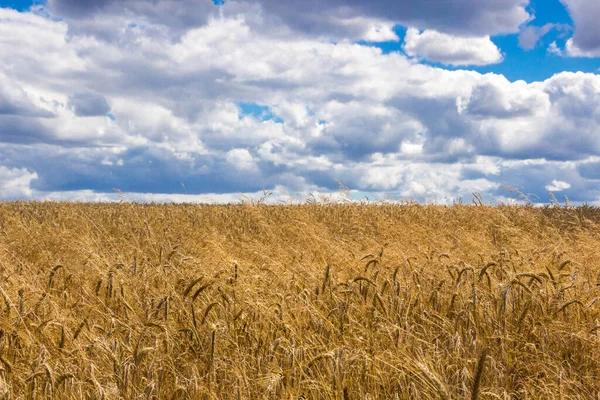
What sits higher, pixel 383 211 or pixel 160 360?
pixel 383 211

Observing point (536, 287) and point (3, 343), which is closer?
point (3, 343)

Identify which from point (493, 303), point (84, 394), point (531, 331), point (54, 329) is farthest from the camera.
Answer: point (493, 303)

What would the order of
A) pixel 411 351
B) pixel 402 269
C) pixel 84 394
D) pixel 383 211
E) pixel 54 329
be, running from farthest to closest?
pixel 383 211 < pixel 402 269 < pixel 54 329 < pixel 411 351 < pixel 84 394

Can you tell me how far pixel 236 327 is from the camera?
14.8ft

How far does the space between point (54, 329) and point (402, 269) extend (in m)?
3.89

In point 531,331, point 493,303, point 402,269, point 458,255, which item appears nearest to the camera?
point 531,331

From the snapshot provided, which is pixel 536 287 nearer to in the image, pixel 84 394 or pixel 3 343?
pixel 84 394

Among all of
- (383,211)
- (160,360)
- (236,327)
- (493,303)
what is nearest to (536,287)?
(493,303)

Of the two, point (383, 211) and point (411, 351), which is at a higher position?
point (383, 211)

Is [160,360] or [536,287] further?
[536,287]

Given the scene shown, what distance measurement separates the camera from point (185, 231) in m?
12.4

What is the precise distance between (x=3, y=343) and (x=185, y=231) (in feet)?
27.3

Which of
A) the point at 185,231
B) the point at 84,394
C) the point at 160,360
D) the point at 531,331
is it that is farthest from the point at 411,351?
the point at 185,231

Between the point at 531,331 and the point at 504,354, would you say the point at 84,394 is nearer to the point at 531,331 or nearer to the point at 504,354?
the point at 504,354
